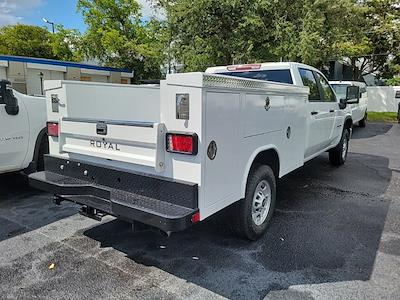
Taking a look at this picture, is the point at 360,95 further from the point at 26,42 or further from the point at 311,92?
the point at 26,42

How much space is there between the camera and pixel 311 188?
19.5ft

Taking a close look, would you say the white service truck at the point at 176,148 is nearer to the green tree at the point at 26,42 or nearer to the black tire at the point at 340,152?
the black tire at the point at 340,152

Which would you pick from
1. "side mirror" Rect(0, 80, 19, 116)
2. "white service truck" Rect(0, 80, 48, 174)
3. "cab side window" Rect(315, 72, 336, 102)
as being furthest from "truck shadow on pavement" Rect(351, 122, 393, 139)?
"side mirror" Rect(0, 80, 19, 116)

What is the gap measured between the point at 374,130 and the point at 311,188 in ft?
35.0

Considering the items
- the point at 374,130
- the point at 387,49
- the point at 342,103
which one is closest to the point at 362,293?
the point at 342,103

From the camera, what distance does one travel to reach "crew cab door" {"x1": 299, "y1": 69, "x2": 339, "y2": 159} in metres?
5.15

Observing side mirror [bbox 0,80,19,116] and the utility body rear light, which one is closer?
side mirror [bbox 0,80,19,116]

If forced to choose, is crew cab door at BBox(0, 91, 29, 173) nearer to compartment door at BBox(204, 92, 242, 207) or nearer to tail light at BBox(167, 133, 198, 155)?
tail light at BBox(167, 133, 198, 155)

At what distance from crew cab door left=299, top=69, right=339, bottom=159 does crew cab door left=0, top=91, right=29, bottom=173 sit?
160 inches

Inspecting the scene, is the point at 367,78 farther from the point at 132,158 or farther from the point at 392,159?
the point at 132,158

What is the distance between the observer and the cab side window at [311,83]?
5.16 meters

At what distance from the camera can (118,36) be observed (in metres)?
22.9

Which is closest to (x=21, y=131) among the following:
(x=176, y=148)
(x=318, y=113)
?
(x=176, y=148)

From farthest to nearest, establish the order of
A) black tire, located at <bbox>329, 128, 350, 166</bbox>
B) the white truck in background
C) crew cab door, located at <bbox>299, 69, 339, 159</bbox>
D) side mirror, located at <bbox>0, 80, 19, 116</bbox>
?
Result: the white truck in background → black tire, located at <bbox>329, 128, 350, 166</bbox> → crew cab door, located at <bbox>299, 69, 339, 159</bbox> → side mirror, located at <bbox>0, 80, 19, 116</bbox>
